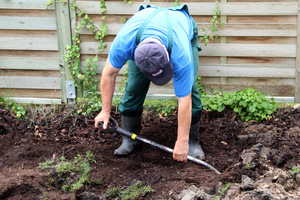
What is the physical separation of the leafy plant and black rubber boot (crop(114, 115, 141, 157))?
0.71 meters

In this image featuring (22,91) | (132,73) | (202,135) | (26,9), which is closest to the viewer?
(132,73)

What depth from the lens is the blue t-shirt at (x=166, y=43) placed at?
249cm

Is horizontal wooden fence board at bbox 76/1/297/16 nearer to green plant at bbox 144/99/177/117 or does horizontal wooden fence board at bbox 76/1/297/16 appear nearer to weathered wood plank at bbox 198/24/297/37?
weathered wood plank at bbox 198/24/297/37

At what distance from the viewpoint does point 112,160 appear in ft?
11.1

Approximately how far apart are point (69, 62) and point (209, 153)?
6.85 ft

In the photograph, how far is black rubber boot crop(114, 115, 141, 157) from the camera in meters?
3.51

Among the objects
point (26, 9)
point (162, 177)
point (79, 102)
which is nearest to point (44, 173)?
point (162, 177)

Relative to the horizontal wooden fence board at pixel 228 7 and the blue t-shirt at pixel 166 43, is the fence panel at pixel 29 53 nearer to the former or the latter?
the horizontal wooden fence board at pixel 228 7

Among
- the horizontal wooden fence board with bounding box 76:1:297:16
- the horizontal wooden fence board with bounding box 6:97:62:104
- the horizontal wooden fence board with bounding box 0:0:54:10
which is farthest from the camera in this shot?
the horizontal wooden fence board with bounding box 6:97:62:104

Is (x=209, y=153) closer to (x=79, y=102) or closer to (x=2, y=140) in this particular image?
(x=79, y=102)

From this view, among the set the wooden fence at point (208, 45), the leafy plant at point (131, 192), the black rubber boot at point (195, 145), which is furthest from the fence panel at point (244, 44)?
the leafy plant at point (131, 192)

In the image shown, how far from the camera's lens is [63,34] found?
422 centimetres

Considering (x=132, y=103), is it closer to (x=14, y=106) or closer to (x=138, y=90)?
(x=138, y=90)

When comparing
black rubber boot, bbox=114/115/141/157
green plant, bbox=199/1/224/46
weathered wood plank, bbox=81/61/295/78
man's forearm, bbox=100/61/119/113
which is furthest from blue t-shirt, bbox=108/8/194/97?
weathered wood plank, bbox=81/61/295/78
